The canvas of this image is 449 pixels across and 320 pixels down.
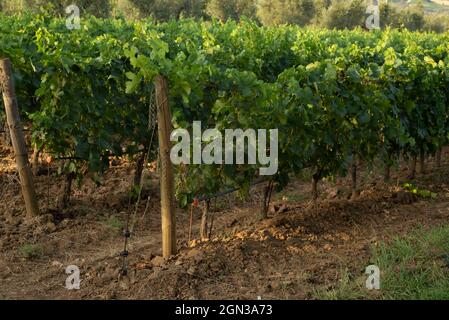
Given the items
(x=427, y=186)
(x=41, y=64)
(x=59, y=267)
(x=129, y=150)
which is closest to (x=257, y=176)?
(x=129, y=150)

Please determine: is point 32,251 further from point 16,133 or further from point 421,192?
point 421,192

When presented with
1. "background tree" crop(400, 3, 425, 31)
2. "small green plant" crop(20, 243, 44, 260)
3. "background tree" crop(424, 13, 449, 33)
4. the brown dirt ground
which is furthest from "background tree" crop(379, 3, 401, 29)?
"small green plant" crop(20, 243, 44, 260)

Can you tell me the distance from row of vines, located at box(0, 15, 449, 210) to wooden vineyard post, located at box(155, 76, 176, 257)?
120mm

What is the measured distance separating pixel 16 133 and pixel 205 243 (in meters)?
2.29

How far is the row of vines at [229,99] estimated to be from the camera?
4707 mm

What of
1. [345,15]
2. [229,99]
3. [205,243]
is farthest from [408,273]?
[345,15]

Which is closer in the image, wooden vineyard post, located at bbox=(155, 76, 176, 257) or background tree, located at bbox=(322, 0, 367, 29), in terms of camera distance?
wooden vineyard post, located at bbox=(155, 76, 176, 257)

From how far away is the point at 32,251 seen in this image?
5.05 meters

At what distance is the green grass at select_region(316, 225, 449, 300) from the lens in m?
3.78

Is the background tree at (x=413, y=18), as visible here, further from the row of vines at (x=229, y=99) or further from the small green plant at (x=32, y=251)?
the small green plant at (x=32, y=251)

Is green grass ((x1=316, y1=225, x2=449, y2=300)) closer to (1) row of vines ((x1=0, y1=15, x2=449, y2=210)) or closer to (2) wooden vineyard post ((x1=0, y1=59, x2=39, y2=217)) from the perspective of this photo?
(1) row of vines ((x1=0, y1=15, x2=449, y2=210))

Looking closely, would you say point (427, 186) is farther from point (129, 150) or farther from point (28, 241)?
point (28, 241)

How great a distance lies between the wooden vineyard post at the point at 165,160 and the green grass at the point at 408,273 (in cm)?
129

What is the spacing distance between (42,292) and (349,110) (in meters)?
3.32
